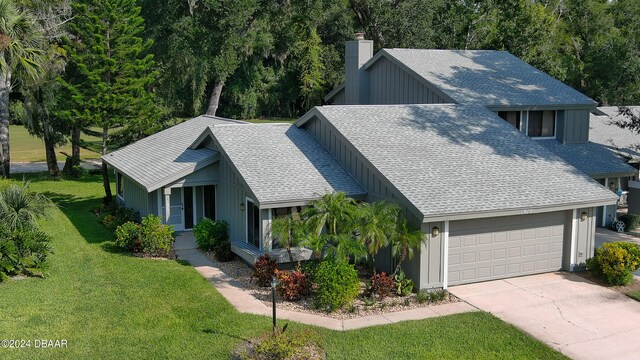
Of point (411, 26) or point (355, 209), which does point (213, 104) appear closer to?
point (411, 26)

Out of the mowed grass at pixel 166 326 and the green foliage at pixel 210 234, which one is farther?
the green foliage at pixel 210 234

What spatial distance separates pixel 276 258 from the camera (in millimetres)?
15391

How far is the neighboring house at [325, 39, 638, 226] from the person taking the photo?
2138cm

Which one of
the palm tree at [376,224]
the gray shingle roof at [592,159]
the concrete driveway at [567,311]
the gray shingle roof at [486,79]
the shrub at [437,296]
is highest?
the gray shingle roof at [486,79]

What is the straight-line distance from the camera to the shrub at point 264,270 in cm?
1470

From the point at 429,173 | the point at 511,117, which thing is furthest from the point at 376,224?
the point at 511,117

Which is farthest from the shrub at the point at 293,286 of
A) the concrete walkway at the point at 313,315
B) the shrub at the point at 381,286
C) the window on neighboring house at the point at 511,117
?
the window on neighboring house at the point at 511,117

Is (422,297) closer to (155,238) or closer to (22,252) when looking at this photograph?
(155,238)

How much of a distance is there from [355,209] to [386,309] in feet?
7.66

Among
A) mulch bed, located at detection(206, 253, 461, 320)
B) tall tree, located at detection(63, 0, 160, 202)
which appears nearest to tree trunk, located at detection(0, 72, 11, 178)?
tall tree, located at detection(63, 0, 160, 202)

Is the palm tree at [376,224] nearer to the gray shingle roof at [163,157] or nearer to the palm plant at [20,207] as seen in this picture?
the gray shingle roof at [163,157]

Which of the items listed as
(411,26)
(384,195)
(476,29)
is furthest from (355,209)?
(476,29)

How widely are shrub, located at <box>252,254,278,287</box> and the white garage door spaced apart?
4185 millimetres

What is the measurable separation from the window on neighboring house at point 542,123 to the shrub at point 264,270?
465 inches
